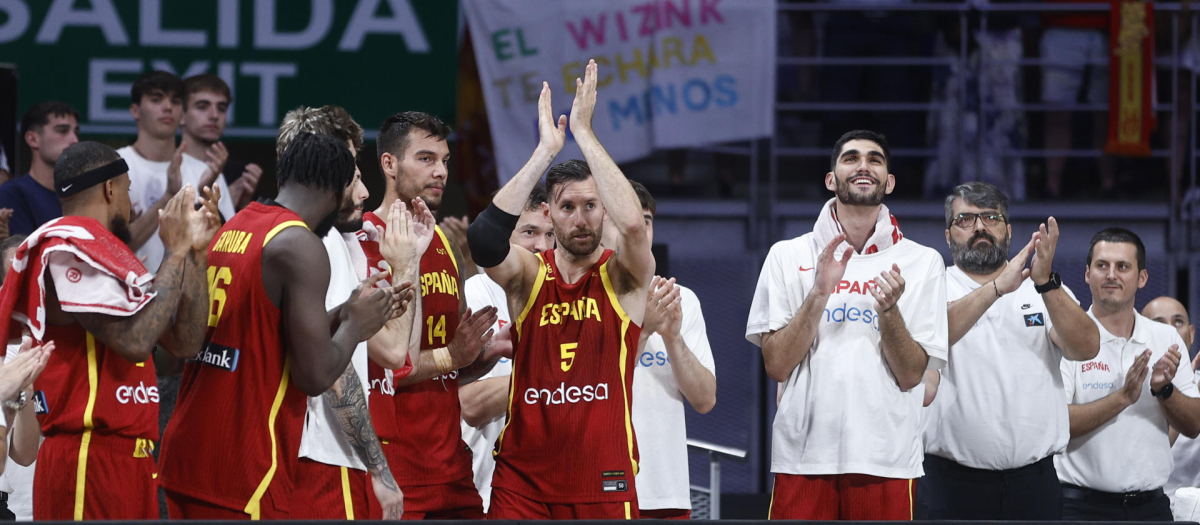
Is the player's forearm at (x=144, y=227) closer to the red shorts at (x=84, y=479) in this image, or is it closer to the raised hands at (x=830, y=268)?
the red shorts at (x=84, y=479)

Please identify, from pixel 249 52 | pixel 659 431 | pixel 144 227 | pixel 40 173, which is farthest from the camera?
pixel 249 52

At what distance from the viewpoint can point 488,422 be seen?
5.16 m

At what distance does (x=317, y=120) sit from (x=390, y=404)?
1.05m

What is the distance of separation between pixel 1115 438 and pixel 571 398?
9.54 feet

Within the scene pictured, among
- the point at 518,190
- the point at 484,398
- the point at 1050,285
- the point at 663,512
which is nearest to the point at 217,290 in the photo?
the point at 518,190

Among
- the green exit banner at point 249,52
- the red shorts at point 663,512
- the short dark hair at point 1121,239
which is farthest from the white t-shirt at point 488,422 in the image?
the green exit banner at point 249,52

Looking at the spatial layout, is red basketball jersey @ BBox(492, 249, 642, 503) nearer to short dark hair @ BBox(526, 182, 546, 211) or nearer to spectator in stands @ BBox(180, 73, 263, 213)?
short dark hair @ BBox(526, 182, 546, 211)

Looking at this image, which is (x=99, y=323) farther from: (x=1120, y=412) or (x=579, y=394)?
(x=1120, y=412)

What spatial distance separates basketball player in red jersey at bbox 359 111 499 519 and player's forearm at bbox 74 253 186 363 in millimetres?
871

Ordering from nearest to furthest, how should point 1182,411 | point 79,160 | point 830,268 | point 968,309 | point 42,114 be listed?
1. point 79,160
2. point 830,268
3. point 968,309
4. point 1182,411
5. point 42,114

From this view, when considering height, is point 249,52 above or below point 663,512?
above

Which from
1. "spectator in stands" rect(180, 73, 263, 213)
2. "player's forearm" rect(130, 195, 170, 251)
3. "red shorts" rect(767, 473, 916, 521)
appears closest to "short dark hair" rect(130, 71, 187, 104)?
"spectator in stands" rect(180, 73, 263, 213)

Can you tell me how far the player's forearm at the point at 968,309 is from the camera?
4992 mm

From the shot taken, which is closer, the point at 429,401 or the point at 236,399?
the point at 236,399
